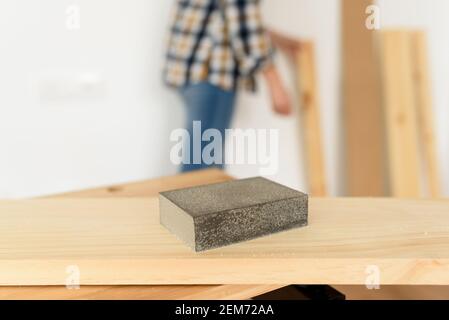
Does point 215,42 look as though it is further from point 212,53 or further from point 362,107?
point 362,107

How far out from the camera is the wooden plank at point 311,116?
94.1 inches

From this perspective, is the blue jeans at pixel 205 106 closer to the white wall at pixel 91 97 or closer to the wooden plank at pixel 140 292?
the white wall at pixel 91 97

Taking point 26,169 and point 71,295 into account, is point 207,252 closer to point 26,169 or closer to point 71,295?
point 71,295

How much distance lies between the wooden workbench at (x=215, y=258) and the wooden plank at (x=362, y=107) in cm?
179

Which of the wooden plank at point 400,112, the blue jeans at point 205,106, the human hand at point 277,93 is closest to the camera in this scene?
the blue jeans at point 205,106

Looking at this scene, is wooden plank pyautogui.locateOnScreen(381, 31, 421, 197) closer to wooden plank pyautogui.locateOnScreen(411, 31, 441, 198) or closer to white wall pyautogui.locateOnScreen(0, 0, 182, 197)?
wooden plank pyautogui.locateOnScreen(411, 31, 441, 198)

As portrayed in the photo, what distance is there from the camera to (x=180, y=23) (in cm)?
204

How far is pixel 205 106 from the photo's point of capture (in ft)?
6.93

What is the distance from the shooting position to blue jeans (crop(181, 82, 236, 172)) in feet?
6.84

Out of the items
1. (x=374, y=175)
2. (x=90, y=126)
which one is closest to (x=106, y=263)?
(x=90, y=126)

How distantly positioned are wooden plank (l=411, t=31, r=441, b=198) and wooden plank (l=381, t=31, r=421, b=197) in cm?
4

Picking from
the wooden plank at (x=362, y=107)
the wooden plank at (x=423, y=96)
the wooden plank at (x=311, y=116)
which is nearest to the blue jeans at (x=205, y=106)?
Result: the wooden plank at (x=311, y=116)

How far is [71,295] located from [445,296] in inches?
58.0

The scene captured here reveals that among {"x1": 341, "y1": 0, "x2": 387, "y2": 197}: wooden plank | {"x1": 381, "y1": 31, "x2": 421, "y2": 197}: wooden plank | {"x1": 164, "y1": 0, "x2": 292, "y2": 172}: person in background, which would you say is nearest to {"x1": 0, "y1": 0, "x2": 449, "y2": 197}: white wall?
{"x1": 164, "y1": 0, "x2": 292, "y2": 172}: person in background
